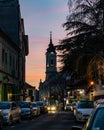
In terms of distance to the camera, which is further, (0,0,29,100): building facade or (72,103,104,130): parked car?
(0,0,29,100): building facade

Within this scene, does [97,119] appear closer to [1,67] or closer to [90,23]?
[90,23]

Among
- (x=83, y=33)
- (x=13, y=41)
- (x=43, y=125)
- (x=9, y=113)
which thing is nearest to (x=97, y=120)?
(x=43, y=125)

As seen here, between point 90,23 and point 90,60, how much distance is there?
4.03m

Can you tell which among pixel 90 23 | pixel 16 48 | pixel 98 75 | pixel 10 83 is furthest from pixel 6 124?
pixel 16 48

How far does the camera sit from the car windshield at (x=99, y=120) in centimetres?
830

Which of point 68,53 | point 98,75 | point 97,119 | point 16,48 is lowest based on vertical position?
point 97,119

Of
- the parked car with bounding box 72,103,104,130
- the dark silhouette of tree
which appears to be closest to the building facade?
the dark silhouette of tree

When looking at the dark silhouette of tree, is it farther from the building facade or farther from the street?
the building facade

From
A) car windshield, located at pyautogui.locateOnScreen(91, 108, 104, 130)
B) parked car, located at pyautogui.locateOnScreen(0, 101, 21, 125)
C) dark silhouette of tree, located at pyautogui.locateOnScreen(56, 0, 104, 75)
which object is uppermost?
dark silhouette of tree, located at pyautogui.locateOnScreen(56, 0, 104, 75)

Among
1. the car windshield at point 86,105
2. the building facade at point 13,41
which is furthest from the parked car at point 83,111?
the building facade at point 13,41

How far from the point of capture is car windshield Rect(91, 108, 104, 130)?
8297 mm

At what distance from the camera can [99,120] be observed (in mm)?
8484

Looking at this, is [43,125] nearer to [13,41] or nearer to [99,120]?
[99,120]

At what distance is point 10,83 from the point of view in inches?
2731
